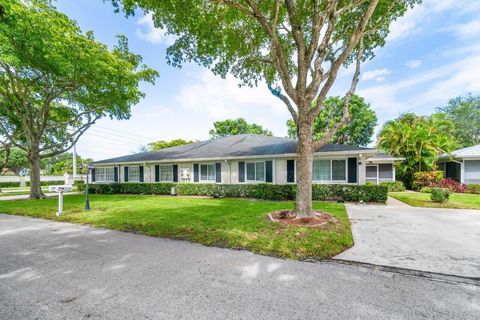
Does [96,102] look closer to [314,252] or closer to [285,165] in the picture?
[285,165]

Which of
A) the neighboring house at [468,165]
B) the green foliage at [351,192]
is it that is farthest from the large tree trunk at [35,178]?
the neighboring house at [468,165]

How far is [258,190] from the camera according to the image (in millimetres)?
13203

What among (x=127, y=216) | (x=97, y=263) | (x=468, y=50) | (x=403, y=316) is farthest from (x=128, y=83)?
(x=468, y=50)

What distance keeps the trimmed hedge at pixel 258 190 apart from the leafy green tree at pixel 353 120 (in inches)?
645

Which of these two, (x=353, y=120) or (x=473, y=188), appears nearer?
(x=473, y=188)

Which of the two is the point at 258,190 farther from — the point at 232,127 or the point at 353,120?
the point at 232,127

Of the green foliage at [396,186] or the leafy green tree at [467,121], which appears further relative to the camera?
the leafy green tree at [467,121]

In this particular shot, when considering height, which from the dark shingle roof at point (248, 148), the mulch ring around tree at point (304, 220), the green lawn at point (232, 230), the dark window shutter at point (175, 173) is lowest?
the green lawn at point (232, 230)

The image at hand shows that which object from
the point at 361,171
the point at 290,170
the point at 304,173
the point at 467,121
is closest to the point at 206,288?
the point at 304,173

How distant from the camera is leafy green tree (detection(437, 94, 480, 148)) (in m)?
33.1

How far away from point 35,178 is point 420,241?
66.1 feet

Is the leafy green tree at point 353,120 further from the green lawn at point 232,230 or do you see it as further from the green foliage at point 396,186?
the green lawn at point 232,230

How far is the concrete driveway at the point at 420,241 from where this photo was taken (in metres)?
4.09

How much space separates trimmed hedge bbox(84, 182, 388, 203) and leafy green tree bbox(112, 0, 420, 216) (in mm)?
5431
